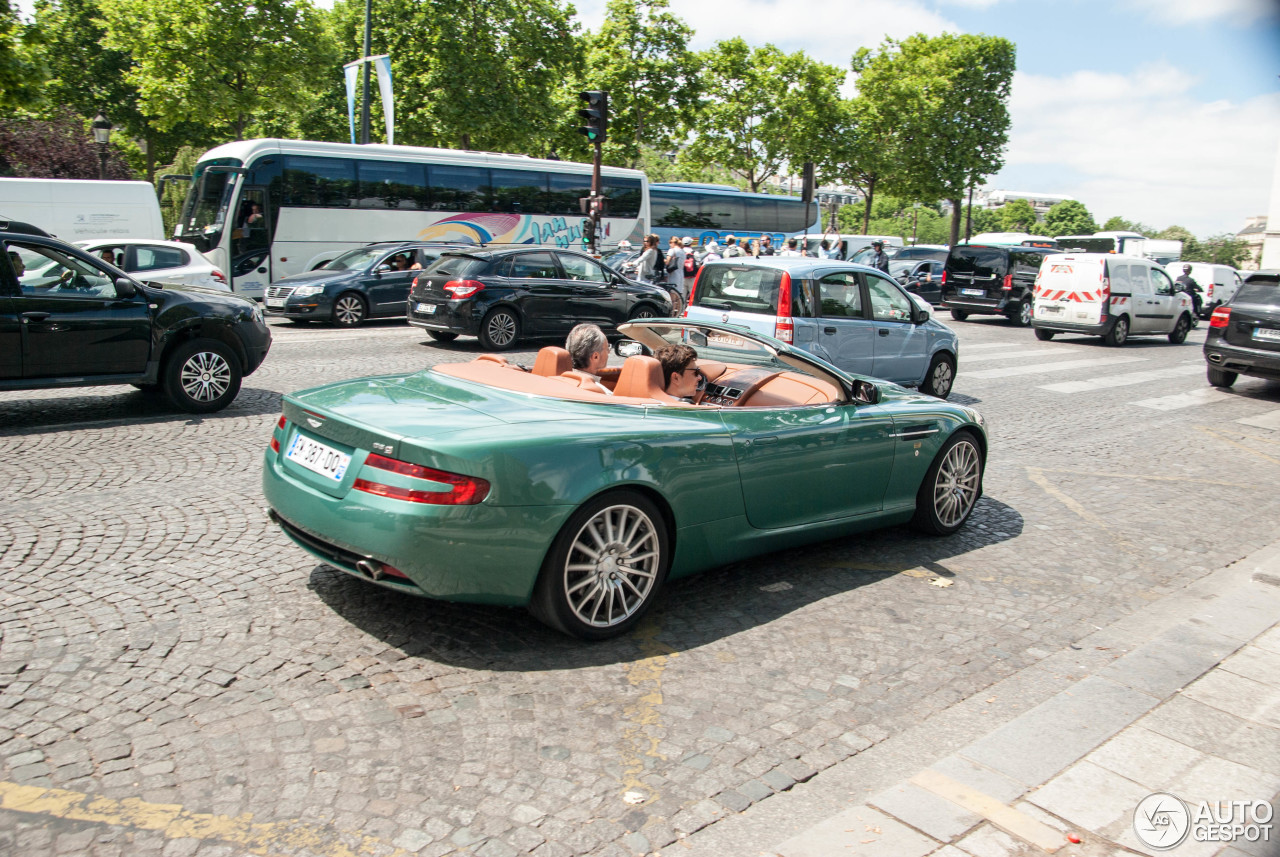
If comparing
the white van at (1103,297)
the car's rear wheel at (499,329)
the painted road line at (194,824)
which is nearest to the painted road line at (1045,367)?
the white van at (1103,297)

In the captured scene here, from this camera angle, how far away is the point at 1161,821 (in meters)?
3.00

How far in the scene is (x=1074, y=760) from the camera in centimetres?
334

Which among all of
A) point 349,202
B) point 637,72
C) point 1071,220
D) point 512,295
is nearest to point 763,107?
point 637,72

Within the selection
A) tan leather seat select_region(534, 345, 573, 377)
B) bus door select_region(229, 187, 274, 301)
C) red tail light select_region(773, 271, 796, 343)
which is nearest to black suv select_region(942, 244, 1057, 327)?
red tail light select_region(773, 271, 796, 343)

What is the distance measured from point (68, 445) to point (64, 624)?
12.9 feet

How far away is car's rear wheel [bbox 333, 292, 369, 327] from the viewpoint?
17.2 metres

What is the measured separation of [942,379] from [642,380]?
7.88 meters

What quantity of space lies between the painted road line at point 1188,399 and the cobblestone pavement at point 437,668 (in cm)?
549

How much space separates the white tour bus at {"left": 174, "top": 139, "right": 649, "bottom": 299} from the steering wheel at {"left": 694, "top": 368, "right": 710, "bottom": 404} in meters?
15.3

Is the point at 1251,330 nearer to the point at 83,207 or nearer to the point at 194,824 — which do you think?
the point at 194,824

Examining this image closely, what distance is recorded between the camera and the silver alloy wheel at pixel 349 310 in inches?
676

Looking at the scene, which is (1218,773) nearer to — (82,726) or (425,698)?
(425,698)

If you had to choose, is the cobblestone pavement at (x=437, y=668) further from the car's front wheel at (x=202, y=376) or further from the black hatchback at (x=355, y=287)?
the black hatchback at (x=355, y=287)

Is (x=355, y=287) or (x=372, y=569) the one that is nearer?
(x=372, y=569)
